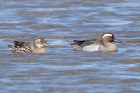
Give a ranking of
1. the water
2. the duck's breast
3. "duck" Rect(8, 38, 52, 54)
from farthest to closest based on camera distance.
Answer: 1. the duck's breast
2. "duck" Rect(8, 38, 52, 54)
3. the water

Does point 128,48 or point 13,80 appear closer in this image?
point 13,80

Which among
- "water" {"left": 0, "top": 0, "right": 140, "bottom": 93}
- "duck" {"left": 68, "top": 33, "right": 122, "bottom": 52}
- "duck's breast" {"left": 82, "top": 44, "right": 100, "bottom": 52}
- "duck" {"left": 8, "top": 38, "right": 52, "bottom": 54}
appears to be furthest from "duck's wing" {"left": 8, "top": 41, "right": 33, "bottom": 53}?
"duck's breast" {"left": 82, "top": 44, "right": 100, "bottom": 52}

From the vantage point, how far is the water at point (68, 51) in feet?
32.7

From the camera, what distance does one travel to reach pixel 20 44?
13.8 metres

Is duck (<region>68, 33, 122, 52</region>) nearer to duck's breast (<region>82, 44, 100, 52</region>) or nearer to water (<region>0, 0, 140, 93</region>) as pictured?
duck's breast (<region>82, 44, 100, 52</region>)

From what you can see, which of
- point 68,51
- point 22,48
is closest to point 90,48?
point 68,51

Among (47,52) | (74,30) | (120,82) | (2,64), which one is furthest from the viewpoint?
(74,30)

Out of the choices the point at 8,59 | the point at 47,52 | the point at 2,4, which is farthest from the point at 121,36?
the point at 2,4

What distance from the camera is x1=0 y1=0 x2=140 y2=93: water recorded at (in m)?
9.97

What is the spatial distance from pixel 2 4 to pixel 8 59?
43.7ft

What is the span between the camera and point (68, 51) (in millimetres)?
14008

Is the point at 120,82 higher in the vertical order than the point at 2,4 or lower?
lower

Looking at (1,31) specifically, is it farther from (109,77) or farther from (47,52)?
(109,77)

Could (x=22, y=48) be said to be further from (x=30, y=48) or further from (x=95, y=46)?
(x=95, y=46)
